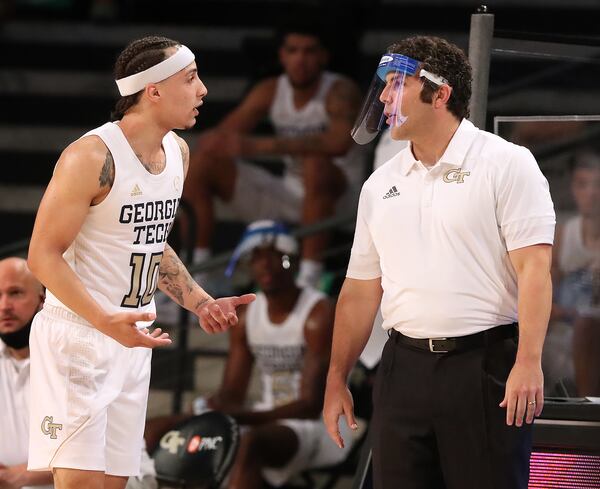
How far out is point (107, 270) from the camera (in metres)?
3.45

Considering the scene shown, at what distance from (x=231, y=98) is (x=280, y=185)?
1477mm

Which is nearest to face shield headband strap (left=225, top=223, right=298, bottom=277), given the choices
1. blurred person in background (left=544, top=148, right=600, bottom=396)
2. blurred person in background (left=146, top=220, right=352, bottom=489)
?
blurred person in background (left=146, top=220, right=352, bottom=489)

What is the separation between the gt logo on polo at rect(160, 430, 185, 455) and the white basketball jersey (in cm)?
150

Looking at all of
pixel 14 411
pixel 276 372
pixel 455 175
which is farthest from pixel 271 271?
pixel 455 175

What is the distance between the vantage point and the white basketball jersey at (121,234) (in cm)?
341

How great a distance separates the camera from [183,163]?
374 centimetres

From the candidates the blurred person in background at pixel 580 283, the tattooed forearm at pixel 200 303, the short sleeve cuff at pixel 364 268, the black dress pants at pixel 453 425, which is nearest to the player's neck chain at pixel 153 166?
the tattooed forearm at pixel 200 303

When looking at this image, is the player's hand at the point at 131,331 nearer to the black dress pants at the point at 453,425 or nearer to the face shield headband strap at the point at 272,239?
the black dress pants at the point at 453,425

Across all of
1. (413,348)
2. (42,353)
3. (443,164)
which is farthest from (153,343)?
(443,164)

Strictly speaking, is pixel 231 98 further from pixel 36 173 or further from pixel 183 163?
pixel 183 163

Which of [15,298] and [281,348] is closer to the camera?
[15,298]

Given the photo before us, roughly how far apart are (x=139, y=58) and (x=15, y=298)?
1.22 m

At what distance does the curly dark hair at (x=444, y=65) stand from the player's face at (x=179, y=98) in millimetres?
610

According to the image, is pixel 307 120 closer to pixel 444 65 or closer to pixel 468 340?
pixel 444 65
